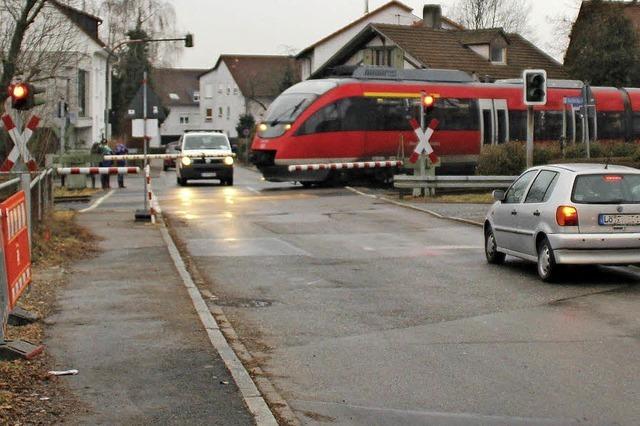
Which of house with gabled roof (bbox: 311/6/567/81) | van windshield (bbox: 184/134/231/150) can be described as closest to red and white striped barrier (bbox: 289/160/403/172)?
van windshield (bbox: 184/134/231/150)

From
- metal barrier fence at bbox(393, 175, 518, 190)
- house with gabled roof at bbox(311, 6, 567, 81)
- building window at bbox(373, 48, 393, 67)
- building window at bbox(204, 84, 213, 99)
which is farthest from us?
building window at bbox(204, 84, 213, 99)

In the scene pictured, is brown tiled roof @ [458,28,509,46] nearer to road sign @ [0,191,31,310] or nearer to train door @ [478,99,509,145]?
train door @ [478,99,509,145]

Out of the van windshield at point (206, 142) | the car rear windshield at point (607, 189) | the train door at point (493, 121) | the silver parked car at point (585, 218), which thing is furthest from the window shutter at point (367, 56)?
the car rear windshield at point (607, 189)

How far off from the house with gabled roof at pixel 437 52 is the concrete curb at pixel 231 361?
48186mm

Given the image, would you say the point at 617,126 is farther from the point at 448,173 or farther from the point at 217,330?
the point at 217,330

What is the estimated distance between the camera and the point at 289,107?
36.6 m

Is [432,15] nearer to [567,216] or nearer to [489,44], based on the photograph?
[489,44]

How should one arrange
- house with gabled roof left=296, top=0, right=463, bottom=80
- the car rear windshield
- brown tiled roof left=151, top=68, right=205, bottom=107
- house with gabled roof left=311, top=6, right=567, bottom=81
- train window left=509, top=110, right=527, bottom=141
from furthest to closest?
1. brown tiled roof left=151, top=68, right=205, bottom=107
2. house with gabled roof left=296, top=0, right=463, bottom=80
3. house with gabled roof left=311, top=6, right=567, bottom=81
4. train window left=509, top=110, right=527, bottom=141
5. the car rear windshield

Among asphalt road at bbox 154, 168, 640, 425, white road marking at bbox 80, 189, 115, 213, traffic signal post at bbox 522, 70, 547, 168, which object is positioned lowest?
white road marking at bbox 80, 189, 115, 213

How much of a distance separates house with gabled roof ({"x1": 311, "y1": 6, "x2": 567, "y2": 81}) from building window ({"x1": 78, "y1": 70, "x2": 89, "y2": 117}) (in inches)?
537

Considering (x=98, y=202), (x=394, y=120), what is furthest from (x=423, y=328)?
(x=394, y=120)

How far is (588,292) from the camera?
13.4 meters

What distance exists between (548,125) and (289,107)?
10165 millimetres

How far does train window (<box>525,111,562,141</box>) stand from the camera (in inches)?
1614
